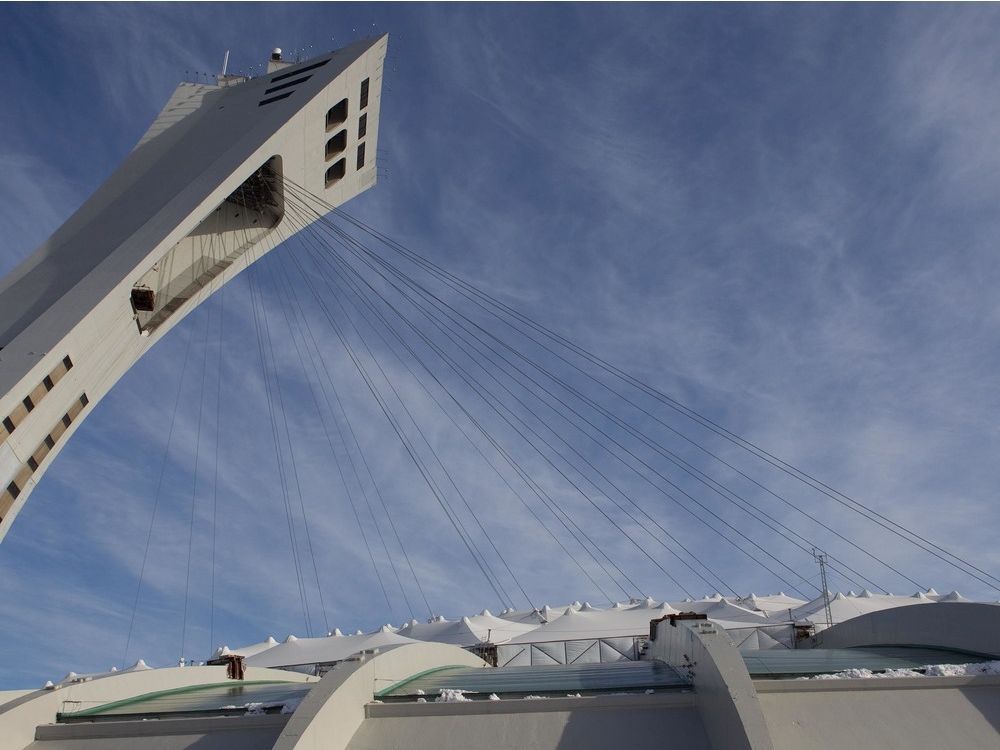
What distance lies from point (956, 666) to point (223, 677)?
1399cm

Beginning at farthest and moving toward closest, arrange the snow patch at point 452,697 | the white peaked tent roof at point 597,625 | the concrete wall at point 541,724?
the white peaked tent roof at point 597,625
the snow patch at point 452,697
the concrete wall at point 541,724

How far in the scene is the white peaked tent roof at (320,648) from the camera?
3684 centimetres

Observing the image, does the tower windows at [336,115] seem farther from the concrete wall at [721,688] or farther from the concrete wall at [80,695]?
the concrete wall at [721,688]

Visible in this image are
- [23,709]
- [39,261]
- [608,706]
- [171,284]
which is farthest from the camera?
[171,284]

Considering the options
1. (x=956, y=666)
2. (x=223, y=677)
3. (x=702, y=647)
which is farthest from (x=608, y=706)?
(x=223, y=677)

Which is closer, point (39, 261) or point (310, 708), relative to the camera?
point (310, 708)

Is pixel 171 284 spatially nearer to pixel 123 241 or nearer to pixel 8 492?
pixel 123 241

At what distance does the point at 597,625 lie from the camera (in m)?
36.5

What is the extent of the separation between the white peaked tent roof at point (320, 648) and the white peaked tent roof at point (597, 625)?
241 inches

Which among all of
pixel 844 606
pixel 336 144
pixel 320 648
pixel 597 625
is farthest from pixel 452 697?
pixel 844 606

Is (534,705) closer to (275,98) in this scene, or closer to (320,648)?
(275,98)

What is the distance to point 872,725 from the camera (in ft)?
37.9

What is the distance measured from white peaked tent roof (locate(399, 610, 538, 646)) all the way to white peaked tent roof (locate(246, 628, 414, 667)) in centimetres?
106

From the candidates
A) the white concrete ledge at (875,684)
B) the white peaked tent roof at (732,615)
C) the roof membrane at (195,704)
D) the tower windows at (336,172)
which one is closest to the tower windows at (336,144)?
the tower windows at (336,172)
